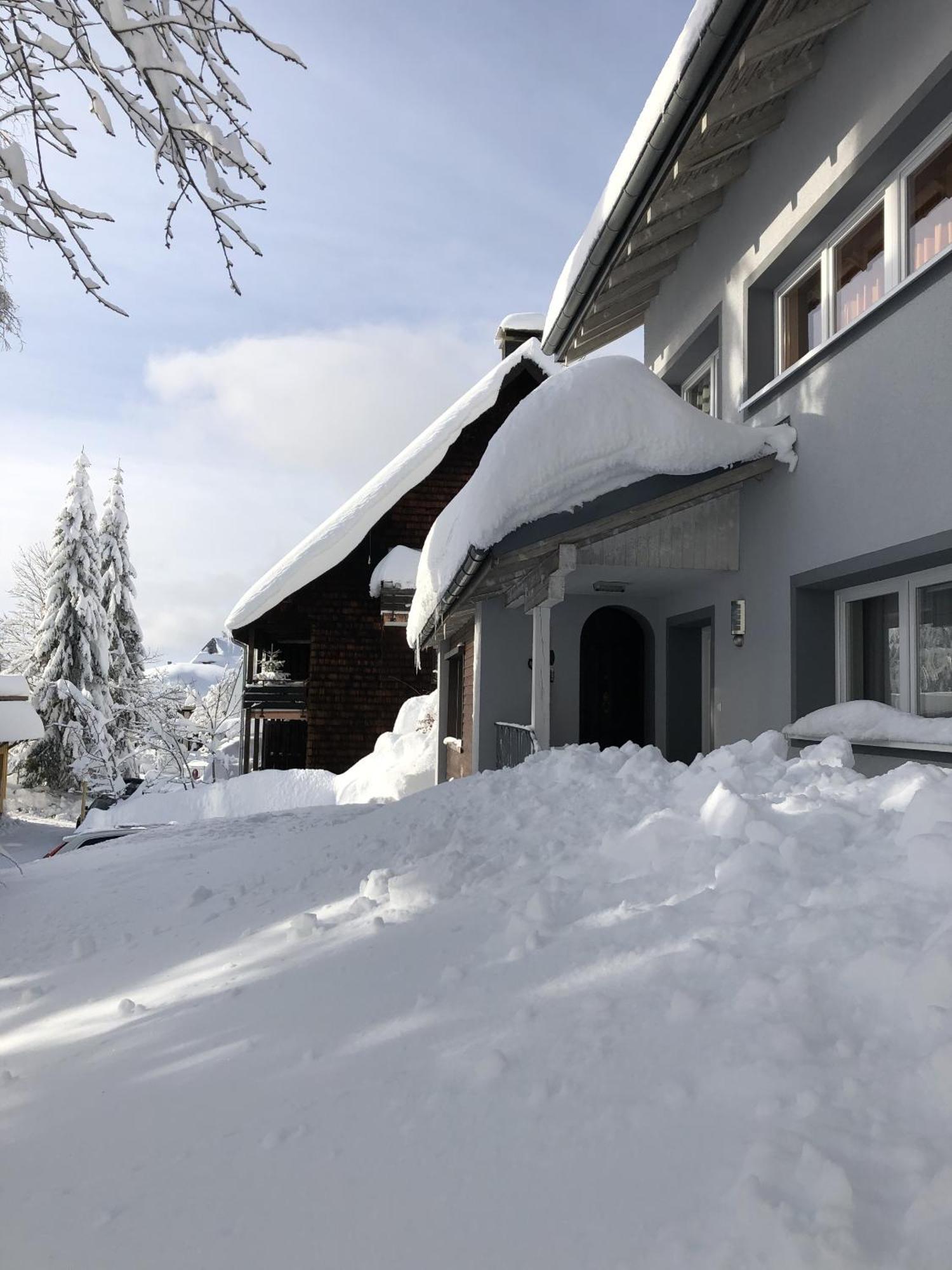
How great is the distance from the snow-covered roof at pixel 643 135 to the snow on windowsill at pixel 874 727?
12.9ft

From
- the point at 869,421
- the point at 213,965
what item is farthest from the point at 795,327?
the point at 213,965

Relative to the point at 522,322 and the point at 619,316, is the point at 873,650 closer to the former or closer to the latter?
the point at 619,316

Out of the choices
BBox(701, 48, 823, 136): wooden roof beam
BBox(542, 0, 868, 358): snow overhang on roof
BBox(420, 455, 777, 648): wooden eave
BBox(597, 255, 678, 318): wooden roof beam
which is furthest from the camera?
BBox(597, 255, 678, 318): wooden roof beam

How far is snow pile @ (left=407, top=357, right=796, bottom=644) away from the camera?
6.78 metres

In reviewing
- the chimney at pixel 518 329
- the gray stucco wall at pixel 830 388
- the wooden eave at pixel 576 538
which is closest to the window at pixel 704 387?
the gray stucco wall at pixel 830 388

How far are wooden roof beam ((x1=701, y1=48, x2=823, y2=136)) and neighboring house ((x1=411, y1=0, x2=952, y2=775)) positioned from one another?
3cm

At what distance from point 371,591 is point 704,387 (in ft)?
27.3

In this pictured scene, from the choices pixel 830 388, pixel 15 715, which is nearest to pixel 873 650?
pixel 830 388

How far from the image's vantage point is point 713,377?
914 centimetres

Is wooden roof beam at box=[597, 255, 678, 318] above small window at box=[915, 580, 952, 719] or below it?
above

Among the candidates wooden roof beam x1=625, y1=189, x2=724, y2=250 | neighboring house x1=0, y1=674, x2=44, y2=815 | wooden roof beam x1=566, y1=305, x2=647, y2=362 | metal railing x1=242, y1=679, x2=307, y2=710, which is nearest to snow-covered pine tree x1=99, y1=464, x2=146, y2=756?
neighboring house x1=0, y1=674, x2=44, y2=815

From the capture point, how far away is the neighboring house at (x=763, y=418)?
17.7 ft

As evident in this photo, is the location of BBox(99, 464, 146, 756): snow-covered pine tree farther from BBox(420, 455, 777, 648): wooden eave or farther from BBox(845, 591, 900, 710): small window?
BBox(845, 591, 900, 710): small window

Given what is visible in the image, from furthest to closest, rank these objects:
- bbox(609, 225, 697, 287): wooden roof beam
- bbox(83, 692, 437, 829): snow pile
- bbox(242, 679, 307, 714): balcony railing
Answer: bbox(242, 679, 307, 714): balcony railing, bbox(83, 692, 437, 829): snow pile, bbox(609, 225, 697, 287): wooden roof beam
